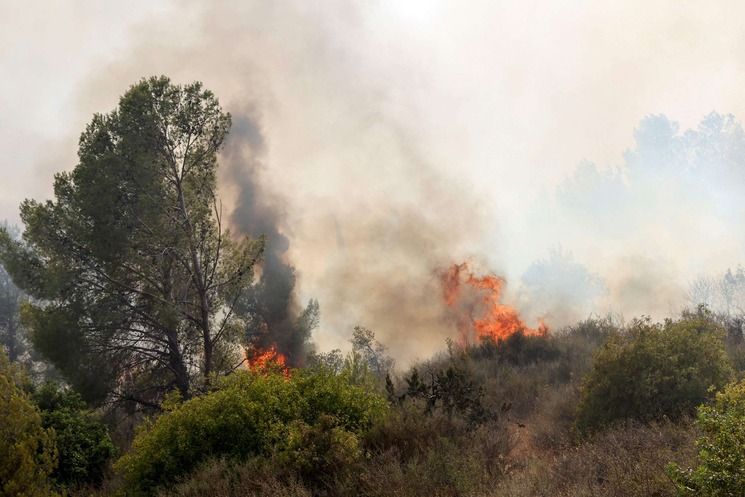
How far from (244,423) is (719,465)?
23.6 ft

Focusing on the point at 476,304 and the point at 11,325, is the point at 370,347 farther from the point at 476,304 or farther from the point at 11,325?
the point at 11,325

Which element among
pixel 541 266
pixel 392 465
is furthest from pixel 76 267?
pixel 541 266

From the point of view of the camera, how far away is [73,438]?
40.5ft

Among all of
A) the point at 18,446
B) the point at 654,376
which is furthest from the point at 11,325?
the point at 654,376

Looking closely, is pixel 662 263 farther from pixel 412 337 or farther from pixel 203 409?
pixel 203 409

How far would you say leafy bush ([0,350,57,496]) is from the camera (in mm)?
7730

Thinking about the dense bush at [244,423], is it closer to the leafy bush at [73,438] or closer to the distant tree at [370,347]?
the leafy bush at [73,438]

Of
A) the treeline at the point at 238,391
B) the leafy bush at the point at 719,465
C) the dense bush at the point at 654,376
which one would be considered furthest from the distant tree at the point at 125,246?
the leafy bush at the point at 719,465

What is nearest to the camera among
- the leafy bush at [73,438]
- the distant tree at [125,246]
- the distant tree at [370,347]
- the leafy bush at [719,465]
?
the leafy bush at [719,465]

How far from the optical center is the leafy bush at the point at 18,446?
7730mm

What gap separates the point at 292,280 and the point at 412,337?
13.0 metres

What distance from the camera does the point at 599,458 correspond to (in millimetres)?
6668

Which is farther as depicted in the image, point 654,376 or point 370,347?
point 370,347

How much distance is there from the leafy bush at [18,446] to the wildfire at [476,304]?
17.1m
